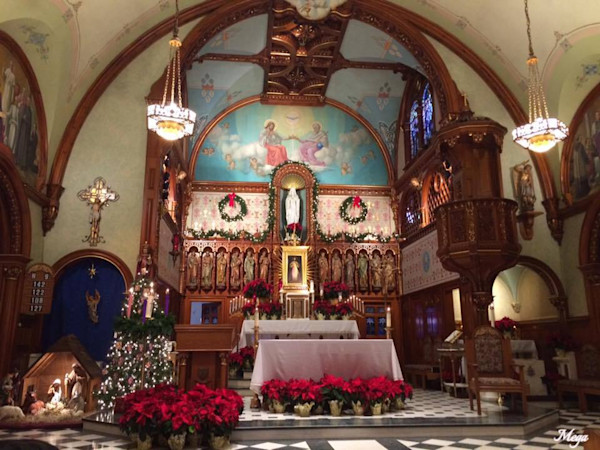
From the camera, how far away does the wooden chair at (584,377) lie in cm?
896

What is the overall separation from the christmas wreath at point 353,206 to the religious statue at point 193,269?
5459 mm

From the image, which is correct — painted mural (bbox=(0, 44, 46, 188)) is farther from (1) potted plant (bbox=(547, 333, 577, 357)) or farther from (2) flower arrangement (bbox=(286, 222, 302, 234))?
(1) potted plant (bbox=(547, 333, 577, 357))

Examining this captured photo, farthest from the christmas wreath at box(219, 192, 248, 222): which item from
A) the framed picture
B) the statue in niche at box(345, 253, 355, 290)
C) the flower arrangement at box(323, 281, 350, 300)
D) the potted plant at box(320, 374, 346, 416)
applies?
the potted plant at box(320, 374, 346, 416)

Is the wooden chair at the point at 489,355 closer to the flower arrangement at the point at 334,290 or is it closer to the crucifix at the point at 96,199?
the flower arrangement at the point at 334,290

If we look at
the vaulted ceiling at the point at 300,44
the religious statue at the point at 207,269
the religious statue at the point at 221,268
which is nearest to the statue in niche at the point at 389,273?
the religious statue at the point at 221,268

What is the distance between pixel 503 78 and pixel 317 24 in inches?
209

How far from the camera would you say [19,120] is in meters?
9.76

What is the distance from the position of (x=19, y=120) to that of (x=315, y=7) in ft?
25.4

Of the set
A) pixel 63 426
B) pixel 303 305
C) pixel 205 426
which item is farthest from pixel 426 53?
pixel 63 426

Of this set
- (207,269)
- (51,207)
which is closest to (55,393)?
(51,207)

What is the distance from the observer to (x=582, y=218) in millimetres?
11188

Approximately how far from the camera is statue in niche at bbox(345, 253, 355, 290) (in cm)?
1684

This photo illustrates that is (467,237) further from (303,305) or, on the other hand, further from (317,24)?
(317,24)

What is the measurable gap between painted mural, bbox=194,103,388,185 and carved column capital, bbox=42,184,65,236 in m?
7.37
